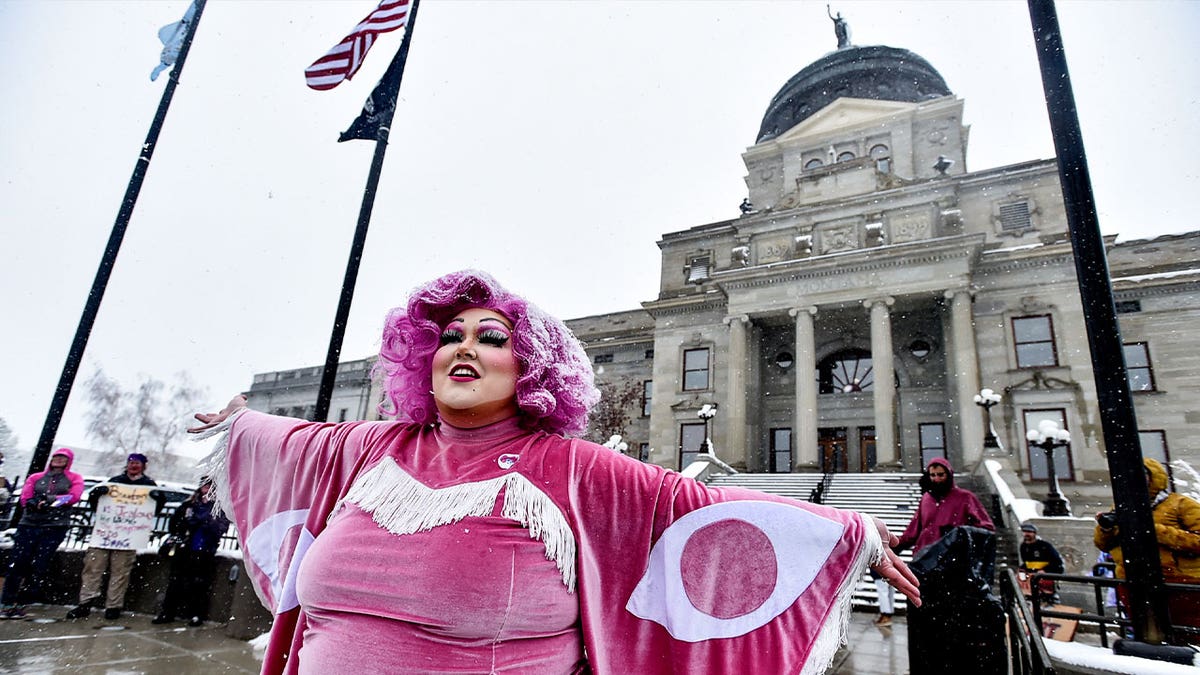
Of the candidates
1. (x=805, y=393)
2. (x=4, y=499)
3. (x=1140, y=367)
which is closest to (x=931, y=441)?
(x=805, y=393)

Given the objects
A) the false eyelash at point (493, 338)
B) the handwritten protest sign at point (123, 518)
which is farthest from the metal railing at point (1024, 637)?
the handwritten protest sign at point (123, 518)

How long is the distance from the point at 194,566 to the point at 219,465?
19.1 ft

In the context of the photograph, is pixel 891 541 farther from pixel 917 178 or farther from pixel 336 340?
pixel 917 178

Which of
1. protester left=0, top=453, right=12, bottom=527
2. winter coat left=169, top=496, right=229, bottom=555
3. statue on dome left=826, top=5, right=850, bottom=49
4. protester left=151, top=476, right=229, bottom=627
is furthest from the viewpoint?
statue on dome left=826, top=5, right=850, bottom=49

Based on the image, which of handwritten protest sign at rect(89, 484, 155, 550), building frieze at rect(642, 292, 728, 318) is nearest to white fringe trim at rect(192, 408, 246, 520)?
handwritten protest sign at rect(89, 484, 155, 550)

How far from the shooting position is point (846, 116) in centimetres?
2920

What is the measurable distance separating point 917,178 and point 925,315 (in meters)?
6.39

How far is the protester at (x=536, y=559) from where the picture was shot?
1640 millimetres

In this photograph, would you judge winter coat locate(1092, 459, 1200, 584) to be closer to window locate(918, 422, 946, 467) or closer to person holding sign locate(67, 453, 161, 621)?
person holding sign locate(67, 453, 161, 621)

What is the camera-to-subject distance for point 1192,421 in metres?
18.6

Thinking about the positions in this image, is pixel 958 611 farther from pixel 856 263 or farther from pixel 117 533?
pixel 856 263

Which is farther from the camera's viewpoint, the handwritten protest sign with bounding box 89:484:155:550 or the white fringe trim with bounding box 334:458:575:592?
the handwritten protest sign with bounding box 89:484:155:550

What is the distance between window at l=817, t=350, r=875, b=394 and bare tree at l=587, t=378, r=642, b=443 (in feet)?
30.4

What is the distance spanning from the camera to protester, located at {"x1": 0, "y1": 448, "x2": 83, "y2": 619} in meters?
7.12
